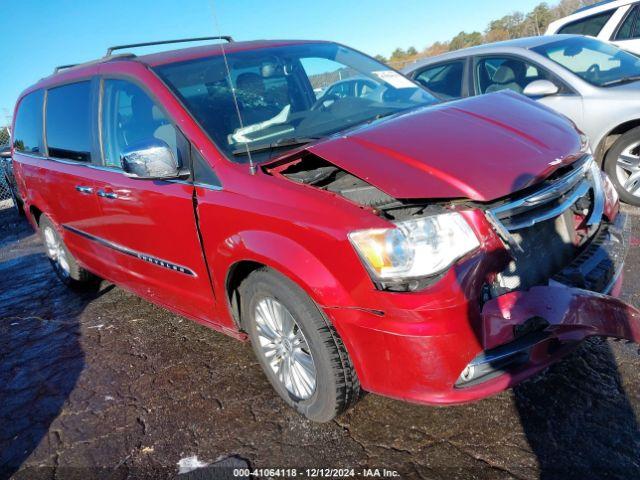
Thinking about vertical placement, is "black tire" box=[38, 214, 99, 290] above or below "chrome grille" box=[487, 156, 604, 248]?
below

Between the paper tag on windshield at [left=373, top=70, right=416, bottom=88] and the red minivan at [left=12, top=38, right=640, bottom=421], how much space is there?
44 mm

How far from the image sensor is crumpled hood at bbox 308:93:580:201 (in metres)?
2.05

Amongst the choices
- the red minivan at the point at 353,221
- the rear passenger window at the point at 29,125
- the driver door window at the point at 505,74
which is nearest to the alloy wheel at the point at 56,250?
the rear passenger window at the point at 29,125

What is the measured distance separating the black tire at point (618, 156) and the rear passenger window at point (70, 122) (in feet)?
14.6

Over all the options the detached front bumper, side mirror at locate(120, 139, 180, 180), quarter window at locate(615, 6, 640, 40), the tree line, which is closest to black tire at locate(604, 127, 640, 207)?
the detached front bumper

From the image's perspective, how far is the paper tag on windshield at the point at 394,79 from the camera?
3525mm

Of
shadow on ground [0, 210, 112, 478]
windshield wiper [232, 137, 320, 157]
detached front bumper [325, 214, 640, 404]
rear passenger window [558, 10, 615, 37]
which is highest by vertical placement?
rear passenger window [558, 10, 615, 37]

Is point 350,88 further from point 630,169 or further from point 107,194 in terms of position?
point 630,169

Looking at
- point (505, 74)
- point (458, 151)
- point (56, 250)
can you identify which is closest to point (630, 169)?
point (505, 74)

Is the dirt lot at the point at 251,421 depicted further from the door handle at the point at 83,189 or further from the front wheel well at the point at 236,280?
the door handle at the point at 83,189

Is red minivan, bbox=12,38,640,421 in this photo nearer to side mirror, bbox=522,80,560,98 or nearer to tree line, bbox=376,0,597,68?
side mirror, bbox=522,80,560,98

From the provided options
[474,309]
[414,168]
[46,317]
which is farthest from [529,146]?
[46,317]

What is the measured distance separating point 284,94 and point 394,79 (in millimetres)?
848

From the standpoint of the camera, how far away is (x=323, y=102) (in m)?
3.24
